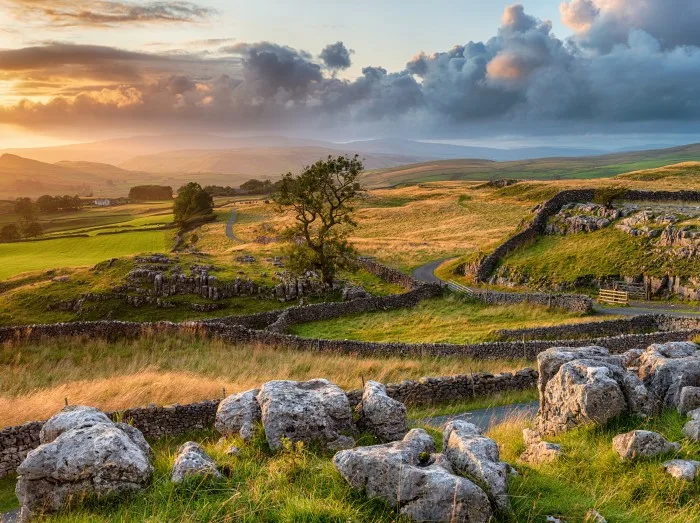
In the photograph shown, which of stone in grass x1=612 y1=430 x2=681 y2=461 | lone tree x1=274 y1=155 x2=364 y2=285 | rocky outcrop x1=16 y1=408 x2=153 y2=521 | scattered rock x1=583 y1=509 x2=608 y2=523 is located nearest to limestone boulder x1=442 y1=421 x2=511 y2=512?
scattered rock x1=583 y1=509 x2=608 y2=523

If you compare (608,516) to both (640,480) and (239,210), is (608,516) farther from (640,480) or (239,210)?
(239,210)

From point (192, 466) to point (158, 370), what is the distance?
20251 millimetres

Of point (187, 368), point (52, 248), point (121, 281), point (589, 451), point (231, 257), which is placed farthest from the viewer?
point (52, 248)

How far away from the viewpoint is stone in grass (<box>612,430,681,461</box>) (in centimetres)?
948

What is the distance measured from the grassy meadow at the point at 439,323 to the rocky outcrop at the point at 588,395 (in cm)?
2243

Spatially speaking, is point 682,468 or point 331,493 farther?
point 682,468

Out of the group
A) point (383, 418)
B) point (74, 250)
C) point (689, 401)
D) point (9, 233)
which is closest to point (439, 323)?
point (689, 401)

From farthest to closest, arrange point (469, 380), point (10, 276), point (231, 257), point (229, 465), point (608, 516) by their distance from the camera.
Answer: point (231, 257) → point (10, 276) → point (469, 380) → point (229, 465) → point (608, 516)

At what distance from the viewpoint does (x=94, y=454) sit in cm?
823

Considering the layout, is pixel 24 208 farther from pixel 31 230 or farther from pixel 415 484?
pixel 415 484

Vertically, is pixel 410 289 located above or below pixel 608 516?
below

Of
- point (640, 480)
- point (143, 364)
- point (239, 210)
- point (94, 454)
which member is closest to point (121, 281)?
point (143, 364)

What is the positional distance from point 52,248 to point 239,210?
2404 inches

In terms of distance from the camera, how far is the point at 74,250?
286 ft
